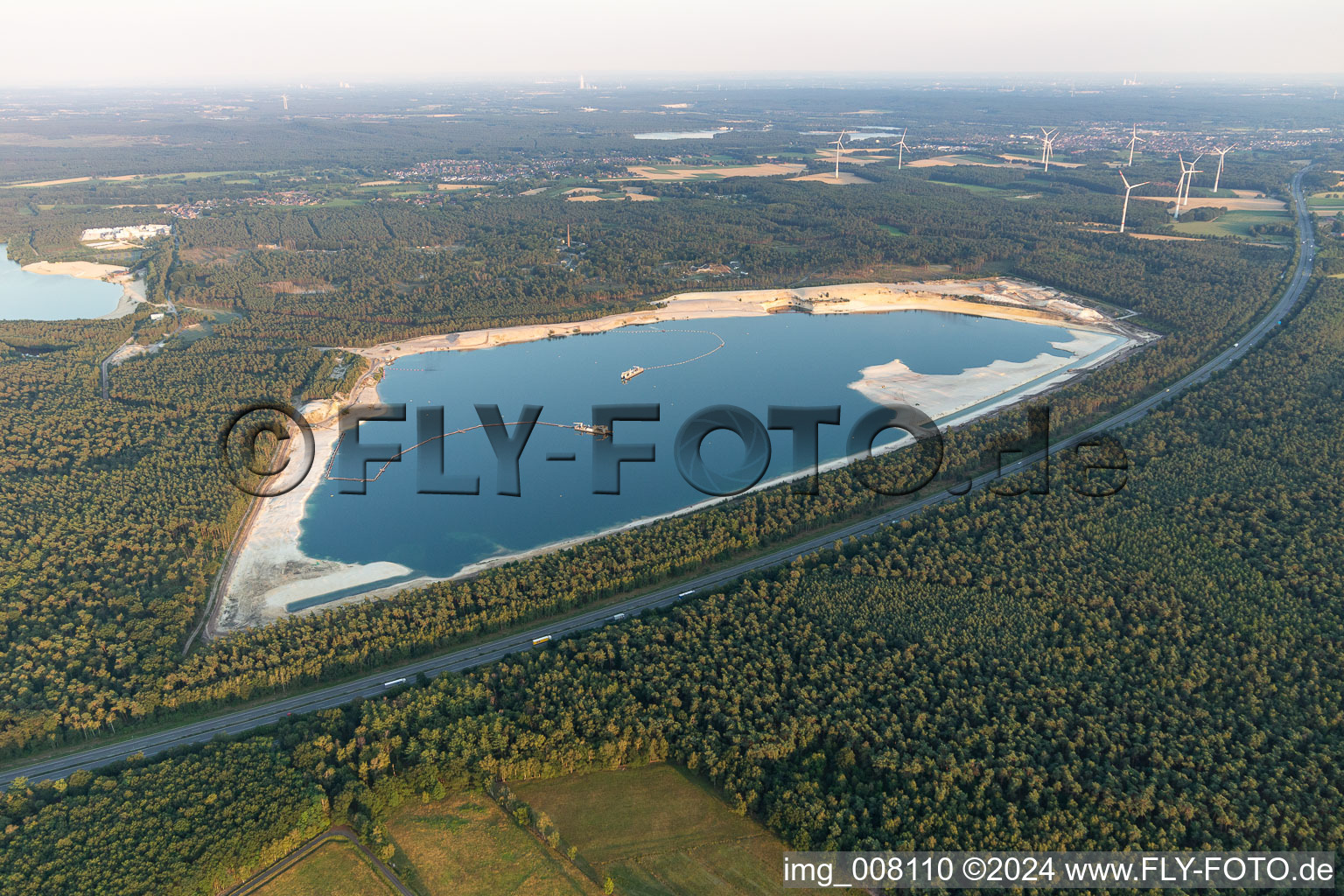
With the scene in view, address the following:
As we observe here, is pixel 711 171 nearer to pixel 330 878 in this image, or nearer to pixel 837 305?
pixel 837 305

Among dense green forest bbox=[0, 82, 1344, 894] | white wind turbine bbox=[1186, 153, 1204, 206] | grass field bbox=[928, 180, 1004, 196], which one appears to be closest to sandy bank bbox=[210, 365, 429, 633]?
dense green forest bbox=[0, 82, 1344, 894]

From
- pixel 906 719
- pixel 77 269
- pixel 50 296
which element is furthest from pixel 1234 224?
pixel 77 269

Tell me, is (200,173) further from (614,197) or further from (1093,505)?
(1093,505)

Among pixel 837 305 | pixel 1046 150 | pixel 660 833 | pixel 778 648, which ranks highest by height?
pixel 1046 150

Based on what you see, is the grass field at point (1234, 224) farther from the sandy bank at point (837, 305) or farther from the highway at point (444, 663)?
the highway at point (444, 663)

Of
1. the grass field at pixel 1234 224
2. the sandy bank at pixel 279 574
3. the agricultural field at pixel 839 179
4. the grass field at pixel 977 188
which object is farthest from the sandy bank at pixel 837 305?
the agricultural field at pixel 839 179

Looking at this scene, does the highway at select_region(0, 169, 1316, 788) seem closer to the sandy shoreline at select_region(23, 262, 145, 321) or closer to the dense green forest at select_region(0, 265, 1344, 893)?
the dense green forest at select_region(0, 265, 1344, 893)

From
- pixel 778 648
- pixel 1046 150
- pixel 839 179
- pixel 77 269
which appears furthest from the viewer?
pixel 1046 150

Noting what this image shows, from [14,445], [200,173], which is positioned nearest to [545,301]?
[14,445]
